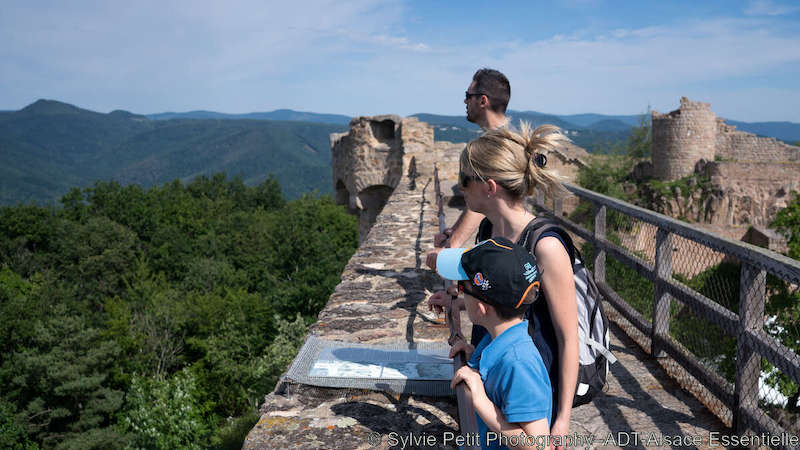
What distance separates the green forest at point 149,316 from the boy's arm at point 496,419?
1133 cm

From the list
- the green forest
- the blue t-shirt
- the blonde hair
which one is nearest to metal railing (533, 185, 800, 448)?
the blonde hair

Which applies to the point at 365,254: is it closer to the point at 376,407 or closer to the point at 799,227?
the point at 376,407

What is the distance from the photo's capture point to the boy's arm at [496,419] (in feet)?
4.98

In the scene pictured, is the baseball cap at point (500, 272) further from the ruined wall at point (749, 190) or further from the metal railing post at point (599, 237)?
the ruined wall at point (749, 190)

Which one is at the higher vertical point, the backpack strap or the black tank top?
the backpack strap

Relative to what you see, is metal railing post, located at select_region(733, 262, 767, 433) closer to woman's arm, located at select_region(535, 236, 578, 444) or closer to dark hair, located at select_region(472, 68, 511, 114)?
woman's arm, located at select_region(535, 236, 578, 444)

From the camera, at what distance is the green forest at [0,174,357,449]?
18562mm

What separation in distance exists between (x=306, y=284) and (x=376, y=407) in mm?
17259

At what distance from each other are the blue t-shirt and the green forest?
37.2 feet

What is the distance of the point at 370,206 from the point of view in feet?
60.2

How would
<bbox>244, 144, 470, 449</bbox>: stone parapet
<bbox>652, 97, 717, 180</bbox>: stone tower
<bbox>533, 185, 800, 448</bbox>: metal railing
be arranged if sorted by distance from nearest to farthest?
<bbox>533, 185, 800, 448</bbox>: metal railing, <bbox>244, 144, 470, 449</bbox>: stone parapet, <bbox>652, 97, 717, 180</bbox>: stone tower

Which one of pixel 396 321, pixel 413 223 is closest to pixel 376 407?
pixel 396 321

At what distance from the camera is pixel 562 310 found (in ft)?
5.54

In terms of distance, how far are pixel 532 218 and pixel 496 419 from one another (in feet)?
2.32
